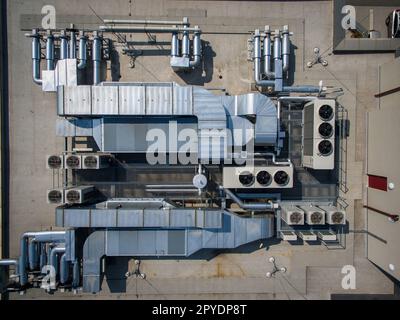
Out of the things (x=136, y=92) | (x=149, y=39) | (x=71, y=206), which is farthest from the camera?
(x=149, y=39)

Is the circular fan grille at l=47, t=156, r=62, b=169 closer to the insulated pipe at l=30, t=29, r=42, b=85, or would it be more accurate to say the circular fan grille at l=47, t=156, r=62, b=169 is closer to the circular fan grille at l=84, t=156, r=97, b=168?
the circular fan grille at l=84, t=156, r=97, b=168

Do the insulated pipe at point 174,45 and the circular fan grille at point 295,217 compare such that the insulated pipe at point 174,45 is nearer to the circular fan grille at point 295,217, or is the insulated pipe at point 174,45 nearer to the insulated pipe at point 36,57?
the insulated pipe at point 36,57

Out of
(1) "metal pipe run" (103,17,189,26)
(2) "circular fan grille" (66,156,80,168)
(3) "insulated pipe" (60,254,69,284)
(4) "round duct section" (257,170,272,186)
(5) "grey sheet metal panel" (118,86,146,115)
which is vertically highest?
Answer: (1) "metal pipe run" (103,17,189,26)

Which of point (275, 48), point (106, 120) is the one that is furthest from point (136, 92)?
point (275, 48)

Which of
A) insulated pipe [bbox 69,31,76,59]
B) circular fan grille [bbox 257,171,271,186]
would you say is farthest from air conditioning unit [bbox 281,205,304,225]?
insulated pipe [bbox 69,31,76,59]

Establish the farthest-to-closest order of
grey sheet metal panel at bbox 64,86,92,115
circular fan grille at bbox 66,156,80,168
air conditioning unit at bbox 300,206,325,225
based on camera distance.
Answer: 1. air conditioning unit at bbox 300,206,325,225
2. circular fan grille at bbox 66,156,80,168
3. grey sheet metal panel at bbox 64,86,92,115

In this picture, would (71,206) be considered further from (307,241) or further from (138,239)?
(307,241)

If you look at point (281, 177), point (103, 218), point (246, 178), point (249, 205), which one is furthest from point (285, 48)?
point (103, 218)
